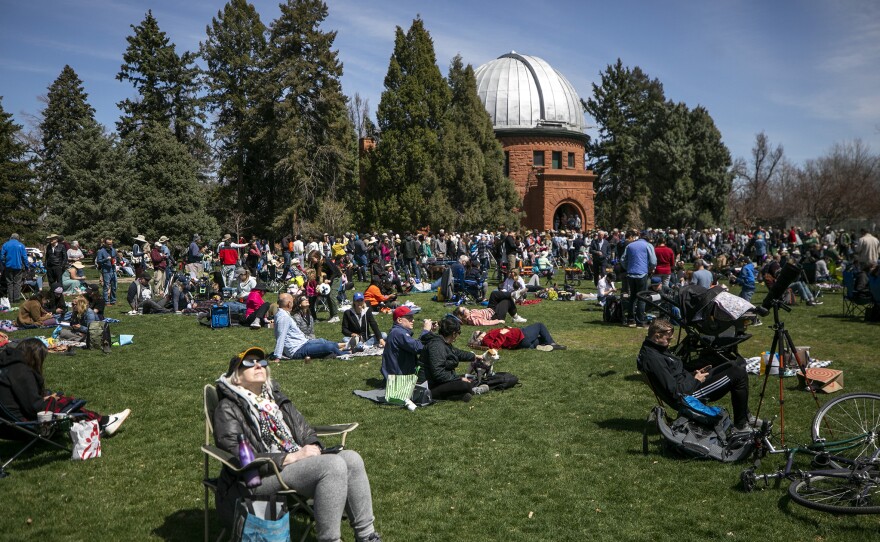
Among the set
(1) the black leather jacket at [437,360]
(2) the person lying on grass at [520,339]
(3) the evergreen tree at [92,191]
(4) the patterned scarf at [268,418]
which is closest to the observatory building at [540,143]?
(3) the evergreen tree at [92,191]

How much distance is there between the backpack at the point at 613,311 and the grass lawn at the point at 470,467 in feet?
13.0

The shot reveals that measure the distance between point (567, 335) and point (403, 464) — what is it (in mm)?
7522

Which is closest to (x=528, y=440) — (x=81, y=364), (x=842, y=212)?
(x=81, y=364)

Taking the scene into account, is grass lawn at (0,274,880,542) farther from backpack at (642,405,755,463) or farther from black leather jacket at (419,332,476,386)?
black leather jacket at (419,332,476,386)

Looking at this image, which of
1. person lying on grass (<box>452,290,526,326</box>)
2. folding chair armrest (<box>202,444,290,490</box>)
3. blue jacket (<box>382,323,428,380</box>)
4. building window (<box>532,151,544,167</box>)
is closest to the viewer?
folding chair armrest (<box>202,444,290,490</box>)

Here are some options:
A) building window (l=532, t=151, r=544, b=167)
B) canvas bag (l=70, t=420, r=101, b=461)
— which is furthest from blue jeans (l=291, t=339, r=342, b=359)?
building window (l=532, t=151, r=544, b=167)

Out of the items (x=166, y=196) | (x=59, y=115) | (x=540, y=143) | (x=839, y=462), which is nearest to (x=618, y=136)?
(x=540, y=143)

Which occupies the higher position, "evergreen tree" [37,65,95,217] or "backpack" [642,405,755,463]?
"evergreen tree" [37,65,95,217]

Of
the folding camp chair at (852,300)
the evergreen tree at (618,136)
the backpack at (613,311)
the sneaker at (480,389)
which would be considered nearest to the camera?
the sneaker at (480,389)

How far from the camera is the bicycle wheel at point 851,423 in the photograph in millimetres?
5426

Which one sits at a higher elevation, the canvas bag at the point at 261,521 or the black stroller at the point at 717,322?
the black stroller at the point at 717,322

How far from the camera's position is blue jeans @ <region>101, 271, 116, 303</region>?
18.0 metres

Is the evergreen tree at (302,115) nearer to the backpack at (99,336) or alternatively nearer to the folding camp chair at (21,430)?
the backpack at (99,336)

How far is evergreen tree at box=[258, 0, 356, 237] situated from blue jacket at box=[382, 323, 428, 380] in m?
28.4
